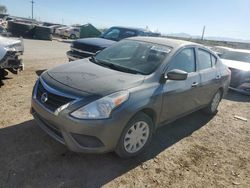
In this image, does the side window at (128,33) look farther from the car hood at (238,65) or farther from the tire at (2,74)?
the tire at (2,74)

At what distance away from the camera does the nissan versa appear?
3.04m

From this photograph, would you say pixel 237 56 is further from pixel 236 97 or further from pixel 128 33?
pixel 128 33

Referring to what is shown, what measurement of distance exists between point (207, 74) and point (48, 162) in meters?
3.40

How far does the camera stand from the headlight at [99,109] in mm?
2992

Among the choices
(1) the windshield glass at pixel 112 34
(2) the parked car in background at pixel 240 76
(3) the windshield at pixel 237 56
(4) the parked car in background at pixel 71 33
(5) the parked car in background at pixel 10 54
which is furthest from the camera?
(4) the parked car in background at pixel 71 33

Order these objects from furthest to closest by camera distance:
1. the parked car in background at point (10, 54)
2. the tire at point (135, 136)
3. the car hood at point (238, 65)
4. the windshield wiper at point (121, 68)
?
1. the car hood at point (238, 65)
2. the parked car in background at point (10, 54)
3. the windshield wiper at point (121, 68)
4. the tire at point (135, 136)

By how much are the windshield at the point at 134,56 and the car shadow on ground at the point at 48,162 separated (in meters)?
1.31

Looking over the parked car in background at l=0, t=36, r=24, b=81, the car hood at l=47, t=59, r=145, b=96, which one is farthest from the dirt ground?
the car hood at l=47, t=59, r=145, b=96

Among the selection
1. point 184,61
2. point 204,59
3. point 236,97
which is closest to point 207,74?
point 204,59

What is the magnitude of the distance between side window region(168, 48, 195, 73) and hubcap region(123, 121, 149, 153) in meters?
1.03

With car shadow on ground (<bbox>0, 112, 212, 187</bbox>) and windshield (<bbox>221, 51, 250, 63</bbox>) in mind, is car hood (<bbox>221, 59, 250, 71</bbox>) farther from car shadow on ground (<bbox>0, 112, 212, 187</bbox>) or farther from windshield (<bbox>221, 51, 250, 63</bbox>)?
car shadow on ground (<bbox>0, 112, 212, 187</bbox>)

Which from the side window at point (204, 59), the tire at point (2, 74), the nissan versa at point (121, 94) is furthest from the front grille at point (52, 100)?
the tire at point (2, 74)

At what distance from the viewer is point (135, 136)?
11.6 feet

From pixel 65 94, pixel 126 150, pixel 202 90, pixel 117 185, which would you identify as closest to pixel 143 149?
pixel 126 150
